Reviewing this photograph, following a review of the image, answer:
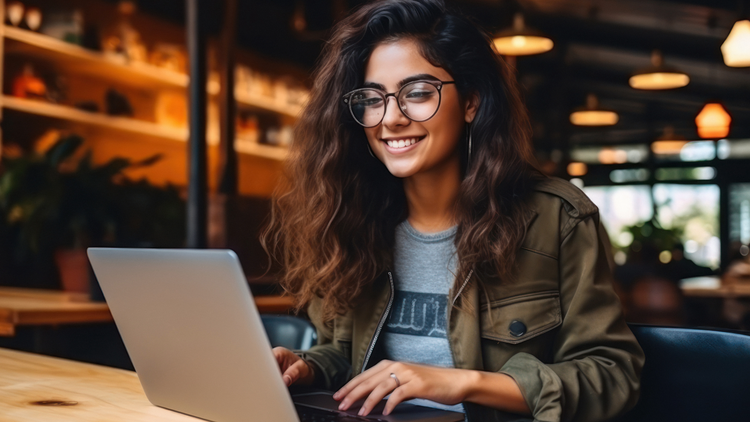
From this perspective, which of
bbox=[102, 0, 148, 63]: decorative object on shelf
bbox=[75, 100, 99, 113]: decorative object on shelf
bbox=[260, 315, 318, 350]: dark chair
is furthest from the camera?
bbox=[102, 0, 148, 63]: decorative object on shelf

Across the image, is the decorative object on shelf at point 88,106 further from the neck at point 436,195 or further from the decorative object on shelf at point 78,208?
the neck at point 436,195

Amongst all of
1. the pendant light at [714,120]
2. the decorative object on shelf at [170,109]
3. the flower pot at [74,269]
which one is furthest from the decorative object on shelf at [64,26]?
the pendant light at [714,120]

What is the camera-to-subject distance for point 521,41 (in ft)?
15.1

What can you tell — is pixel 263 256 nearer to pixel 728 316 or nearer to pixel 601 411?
pixel 601 411

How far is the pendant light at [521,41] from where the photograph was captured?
14.9 ft

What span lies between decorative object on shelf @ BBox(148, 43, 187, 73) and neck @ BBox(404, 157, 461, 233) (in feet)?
13.0

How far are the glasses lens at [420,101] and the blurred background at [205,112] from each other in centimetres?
30

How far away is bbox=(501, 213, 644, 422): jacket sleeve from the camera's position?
3.77 feet

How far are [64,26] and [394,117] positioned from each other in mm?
3644

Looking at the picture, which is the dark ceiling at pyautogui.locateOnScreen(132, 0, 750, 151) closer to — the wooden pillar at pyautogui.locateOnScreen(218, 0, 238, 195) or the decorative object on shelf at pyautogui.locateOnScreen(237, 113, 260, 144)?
the wooden pillar at pyautogui.locateOnScreen(218, 0, 238, 195)

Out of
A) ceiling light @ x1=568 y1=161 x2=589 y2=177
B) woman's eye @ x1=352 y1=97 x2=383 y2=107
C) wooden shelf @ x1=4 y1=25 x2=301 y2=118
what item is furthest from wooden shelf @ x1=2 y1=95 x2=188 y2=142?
ceiling light @ x1=568 y1=161 x2=589 y2=177

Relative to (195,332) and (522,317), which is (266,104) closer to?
(522,317)

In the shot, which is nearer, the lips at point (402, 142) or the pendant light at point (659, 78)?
the lips at point (402, 142)

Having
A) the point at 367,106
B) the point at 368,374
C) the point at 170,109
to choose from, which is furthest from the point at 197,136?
the point at 170,109
